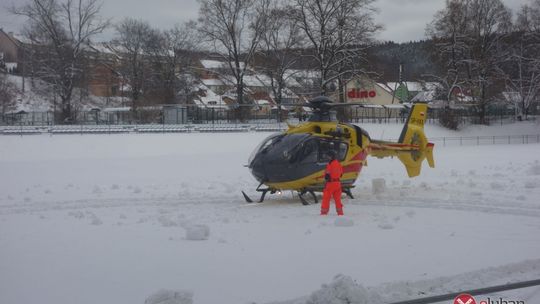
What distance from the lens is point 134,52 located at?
76000mm

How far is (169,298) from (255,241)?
13.7ft

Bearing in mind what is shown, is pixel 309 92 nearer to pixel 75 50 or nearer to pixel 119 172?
pixel 75 50

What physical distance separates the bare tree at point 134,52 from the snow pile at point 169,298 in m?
67.5

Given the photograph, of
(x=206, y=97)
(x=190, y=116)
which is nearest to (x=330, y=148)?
(x=190, y=116)

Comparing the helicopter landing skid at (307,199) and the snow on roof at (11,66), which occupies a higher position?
the snow on roof at (11,66)

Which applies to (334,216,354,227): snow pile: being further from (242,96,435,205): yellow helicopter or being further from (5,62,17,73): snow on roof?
(5,62,17,73): snow on roof

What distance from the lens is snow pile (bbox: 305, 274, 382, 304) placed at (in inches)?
271

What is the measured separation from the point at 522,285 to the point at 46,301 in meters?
6.44

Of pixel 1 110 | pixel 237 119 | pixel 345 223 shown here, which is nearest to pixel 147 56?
pixel 1 110

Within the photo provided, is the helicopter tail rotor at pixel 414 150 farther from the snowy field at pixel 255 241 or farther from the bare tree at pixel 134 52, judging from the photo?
the bare tree at pixel 134 52

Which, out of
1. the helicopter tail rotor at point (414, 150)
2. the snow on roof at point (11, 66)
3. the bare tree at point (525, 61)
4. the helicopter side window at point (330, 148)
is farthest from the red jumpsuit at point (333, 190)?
the snow on roof at point (11, 66)

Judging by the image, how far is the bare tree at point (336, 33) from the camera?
51.8 metres

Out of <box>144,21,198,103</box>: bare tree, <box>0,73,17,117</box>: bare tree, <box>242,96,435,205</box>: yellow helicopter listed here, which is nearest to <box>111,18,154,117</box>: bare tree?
<box>144,21,198,103</box>: bare tree

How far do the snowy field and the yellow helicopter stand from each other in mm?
747
